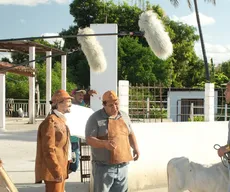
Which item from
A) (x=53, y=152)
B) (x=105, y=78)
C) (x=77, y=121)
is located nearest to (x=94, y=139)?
(x=53, y=152)

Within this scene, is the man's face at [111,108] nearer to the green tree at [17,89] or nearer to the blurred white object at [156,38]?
the blurred white object at [156,38]

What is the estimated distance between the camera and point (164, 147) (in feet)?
23.9

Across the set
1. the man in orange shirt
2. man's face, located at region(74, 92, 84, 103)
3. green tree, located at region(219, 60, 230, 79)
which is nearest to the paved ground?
man's face, located at region(74, 92, 84, 103)

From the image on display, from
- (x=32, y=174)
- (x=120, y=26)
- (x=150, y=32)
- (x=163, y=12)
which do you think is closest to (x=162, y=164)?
(x=32, y=174)

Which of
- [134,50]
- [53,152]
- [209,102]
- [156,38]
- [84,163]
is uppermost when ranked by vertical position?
[134,50]

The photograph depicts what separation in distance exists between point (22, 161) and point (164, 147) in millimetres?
3732

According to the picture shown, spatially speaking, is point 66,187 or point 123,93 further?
point 123,93

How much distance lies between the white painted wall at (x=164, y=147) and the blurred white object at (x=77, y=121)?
1186 millimetres

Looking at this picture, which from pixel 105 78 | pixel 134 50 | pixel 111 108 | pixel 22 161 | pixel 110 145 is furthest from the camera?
pixel 134 50

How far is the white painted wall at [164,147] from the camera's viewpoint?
700 cm

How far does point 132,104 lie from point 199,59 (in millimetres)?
26032

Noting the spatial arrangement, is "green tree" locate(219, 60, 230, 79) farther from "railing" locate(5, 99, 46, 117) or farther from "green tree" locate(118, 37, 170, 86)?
"railing" locate(5, 99, 46, 117)

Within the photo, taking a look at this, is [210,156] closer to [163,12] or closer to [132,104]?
[132,104]

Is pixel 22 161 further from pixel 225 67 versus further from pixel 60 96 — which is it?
pixel 225 67
